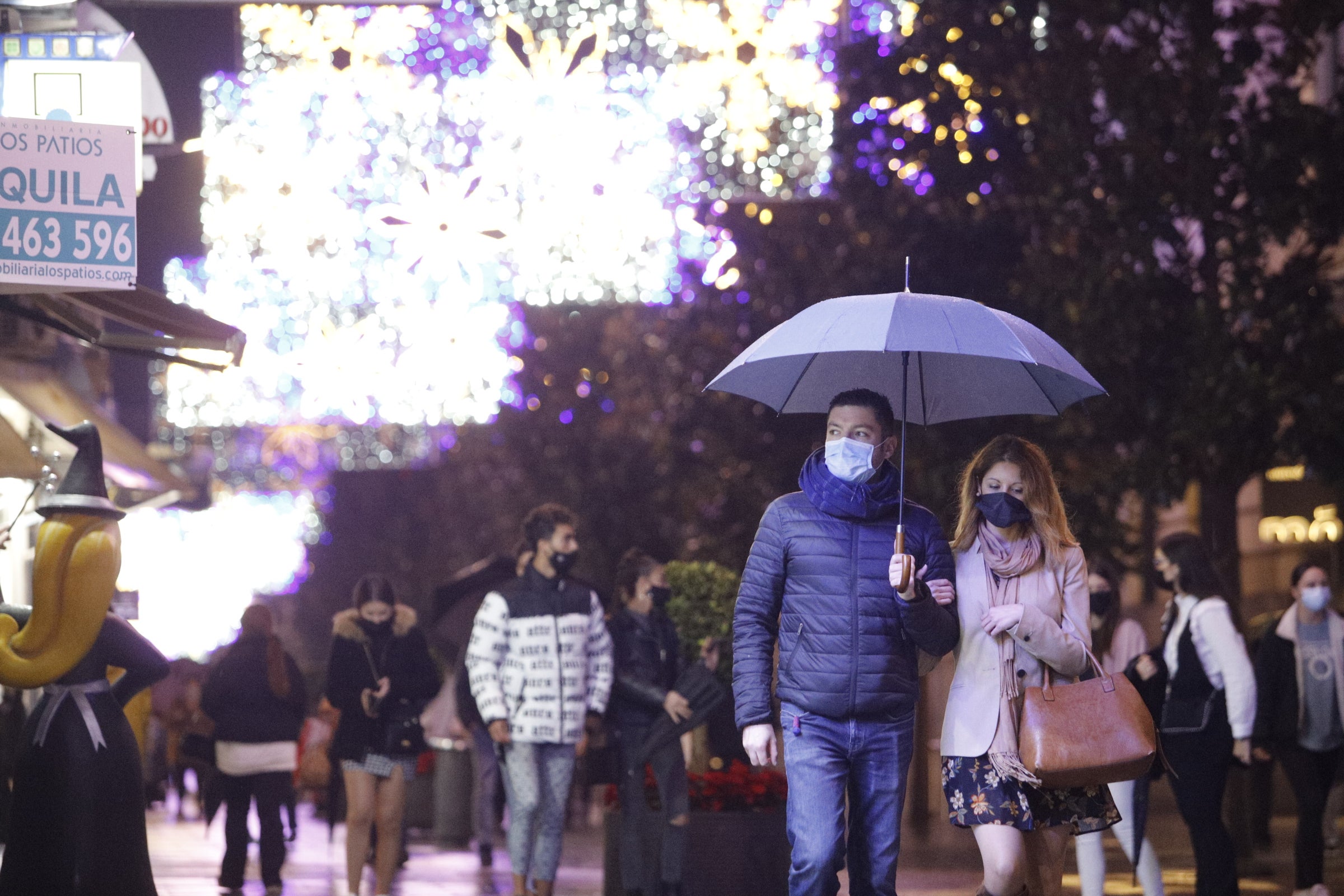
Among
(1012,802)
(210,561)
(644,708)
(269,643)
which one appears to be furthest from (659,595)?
(210,561)

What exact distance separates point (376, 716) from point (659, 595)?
1.88 m

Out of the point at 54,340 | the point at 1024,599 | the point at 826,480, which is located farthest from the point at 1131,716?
the point at 54,340

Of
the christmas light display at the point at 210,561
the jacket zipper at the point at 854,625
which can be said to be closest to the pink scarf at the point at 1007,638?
the jacket zipper at the point at 854,625

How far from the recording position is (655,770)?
428 inches

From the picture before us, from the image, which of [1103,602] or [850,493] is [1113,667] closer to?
[1103,602]

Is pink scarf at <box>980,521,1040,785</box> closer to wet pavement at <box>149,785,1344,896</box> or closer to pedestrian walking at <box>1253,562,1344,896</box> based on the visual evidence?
pedestrian walking at <box>1253,562,1344,896</box>

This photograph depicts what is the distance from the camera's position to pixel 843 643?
6.35m

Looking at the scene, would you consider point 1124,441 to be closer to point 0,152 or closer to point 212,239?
point 212,239

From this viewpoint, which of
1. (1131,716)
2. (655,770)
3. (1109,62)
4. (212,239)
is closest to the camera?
(1131,716)

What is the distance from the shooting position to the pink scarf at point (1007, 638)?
6469mm

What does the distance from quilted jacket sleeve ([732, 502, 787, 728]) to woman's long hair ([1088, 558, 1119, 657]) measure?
3987 millimetres

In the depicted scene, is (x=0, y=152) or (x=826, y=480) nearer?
(x=826, y=480)

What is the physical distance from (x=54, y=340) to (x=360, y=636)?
6.26 meters

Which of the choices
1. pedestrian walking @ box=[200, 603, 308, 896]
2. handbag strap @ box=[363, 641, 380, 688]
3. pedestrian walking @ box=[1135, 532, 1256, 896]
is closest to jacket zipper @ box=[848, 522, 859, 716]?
pedestrian walking @ box=[1135, 532, 1256, 896]
